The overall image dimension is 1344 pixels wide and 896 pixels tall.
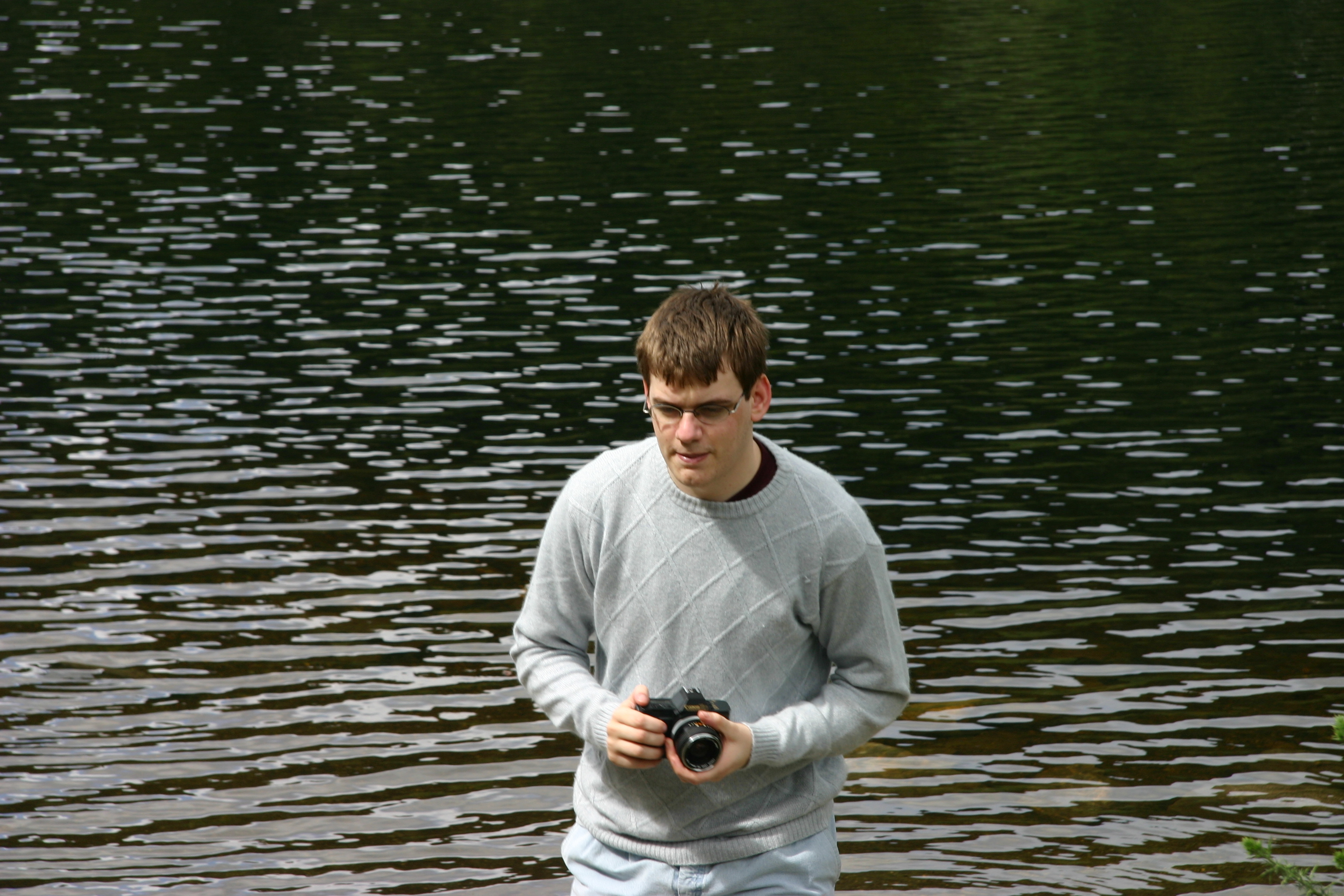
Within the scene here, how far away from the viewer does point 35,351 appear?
1716cm

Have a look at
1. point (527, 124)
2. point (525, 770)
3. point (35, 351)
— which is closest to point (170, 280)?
point (35, 351)

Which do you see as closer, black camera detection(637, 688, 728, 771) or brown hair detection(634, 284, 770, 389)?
black camera detection(637, 688, 728, 771)

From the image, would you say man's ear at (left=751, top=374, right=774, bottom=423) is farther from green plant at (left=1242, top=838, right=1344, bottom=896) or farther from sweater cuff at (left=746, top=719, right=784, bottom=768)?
green plant at (left=1242, top=838, right=1344, bottom=896)

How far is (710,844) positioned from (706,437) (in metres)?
1.15

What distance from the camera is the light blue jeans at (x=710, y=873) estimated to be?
437cm

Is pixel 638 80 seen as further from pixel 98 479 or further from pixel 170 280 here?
pixel 98 479

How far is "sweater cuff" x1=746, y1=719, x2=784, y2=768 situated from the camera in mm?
4262

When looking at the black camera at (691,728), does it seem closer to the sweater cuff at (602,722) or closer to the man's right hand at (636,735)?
the man's right hand at (636,735)

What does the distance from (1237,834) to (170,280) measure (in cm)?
1603

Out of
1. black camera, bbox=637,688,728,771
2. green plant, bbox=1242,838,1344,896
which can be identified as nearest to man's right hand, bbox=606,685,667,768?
black camera, bbox=637,688,728,771

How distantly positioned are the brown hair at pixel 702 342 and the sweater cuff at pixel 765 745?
3.08ft

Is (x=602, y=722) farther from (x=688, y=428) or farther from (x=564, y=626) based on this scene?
(x=688, y=428)

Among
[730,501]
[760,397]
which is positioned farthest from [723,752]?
[760,397]

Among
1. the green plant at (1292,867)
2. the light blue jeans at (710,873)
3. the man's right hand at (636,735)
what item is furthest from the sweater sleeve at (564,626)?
the green plant at (1292,867)
